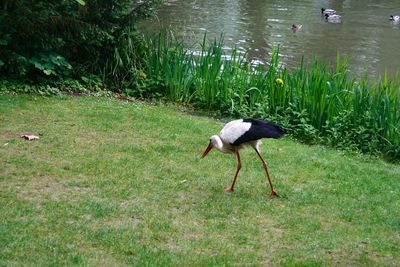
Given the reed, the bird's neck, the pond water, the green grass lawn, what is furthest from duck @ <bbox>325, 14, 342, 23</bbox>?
the bird's neck

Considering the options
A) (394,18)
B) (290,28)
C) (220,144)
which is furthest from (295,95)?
(394,18)

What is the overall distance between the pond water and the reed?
349 centimetres

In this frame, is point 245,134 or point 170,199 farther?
point 245,134

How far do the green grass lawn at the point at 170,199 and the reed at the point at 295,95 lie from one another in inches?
18.6

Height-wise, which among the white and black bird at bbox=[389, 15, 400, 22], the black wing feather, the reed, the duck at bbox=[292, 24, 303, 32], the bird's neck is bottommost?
the white and black bird at bbox=[389, 15, 400, 22]

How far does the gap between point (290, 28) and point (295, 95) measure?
35.2ft

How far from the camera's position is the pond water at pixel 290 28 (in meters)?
16.2

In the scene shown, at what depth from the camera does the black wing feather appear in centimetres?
625

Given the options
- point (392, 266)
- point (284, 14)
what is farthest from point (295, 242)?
point (284, 14)

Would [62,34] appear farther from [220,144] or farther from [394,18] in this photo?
[394,18]

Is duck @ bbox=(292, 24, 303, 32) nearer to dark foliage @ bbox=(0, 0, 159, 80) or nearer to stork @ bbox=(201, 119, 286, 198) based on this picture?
dark foliage @ bbox=(0, 0, 159, 80)

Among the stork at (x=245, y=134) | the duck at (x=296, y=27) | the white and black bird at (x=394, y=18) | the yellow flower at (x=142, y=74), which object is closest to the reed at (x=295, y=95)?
the yellow flower at (x=142, y=74)

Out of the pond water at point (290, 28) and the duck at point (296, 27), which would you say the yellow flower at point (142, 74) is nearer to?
the pond water at point (290, 28)

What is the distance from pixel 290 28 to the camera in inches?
783
